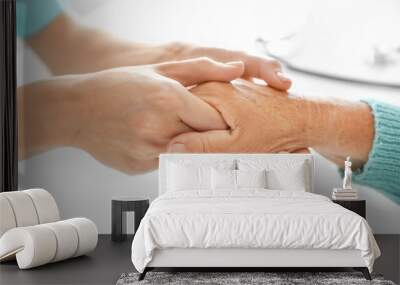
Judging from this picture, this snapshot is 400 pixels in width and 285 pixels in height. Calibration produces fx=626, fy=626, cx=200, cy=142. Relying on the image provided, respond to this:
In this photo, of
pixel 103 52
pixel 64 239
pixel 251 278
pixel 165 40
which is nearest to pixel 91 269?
pixel 64 239

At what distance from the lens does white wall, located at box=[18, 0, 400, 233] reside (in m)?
6.99

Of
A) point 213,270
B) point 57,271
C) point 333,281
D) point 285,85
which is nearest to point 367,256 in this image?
point 333,281

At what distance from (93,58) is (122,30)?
46cm

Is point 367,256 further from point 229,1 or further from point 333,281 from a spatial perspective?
point 229,1

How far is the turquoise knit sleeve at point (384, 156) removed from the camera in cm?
693

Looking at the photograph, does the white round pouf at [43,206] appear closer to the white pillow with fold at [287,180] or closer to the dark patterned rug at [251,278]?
the dark patterned rug at [251,278]

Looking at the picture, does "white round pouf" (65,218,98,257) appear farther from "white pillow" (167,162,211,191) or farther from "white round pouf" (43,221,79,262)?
"white pillow" (167,162,211,191)

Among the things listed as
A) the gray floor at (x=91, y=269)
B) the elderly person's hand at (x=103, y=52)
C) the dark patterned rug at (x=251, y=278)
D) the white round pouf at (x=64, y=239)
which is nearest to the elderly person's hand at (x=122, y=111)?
the elderly person's hand at (x=103, y=52)

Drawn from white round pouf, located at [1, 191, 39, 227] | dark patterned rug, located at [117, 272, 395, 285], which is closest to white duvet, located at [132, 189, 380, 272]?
dark patterned rug, located at [117, 272, 395, 285]

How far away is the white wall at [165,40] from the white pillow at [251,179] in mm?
1073

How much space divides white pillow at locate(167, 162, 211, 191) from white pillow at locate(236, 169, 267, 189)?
31 cm

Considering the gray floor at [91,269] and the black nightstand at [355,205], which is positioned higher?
the black nightstand at [355,205]

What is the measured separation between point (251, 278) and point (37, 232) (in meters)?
1.74

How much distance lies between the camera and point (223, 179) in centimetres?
615
